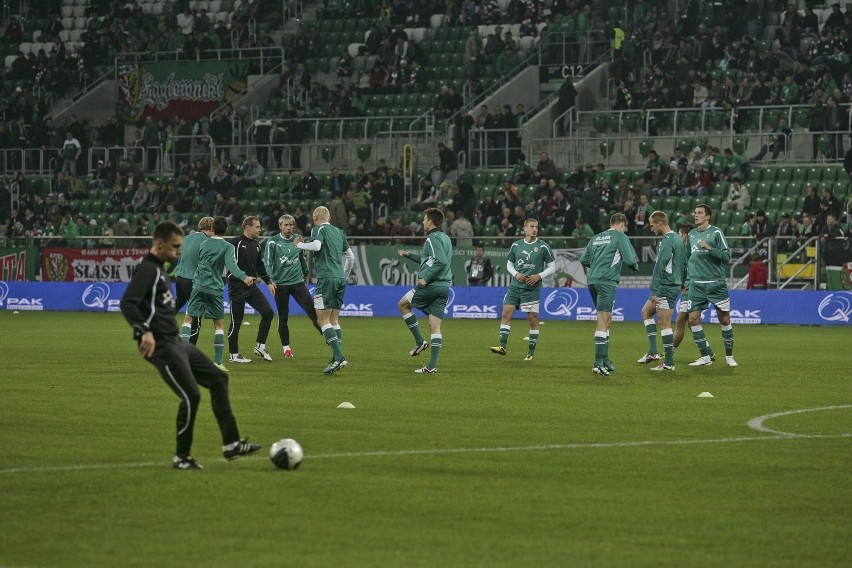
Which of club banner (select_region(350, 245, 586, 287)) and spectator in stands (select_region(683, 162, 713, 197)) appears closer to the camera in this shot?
club banner (select_region(350, 245, 586, 287))

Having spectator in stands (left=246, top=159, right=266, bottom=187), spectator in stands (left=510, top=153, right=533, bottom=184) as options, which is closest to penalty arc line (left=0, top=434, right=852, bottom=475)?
spectator in stands (left=510, top=153, right=533, bottom=184)

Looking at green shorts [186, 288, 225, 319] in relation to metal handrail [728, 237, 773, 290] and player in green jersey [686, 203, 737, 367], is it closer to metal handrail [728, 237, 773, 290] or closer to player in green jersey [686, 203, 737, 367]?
player in green jersey [686, 203, 737, 367]

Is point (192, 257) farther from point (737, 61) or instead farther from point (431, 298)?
point (737, 61)

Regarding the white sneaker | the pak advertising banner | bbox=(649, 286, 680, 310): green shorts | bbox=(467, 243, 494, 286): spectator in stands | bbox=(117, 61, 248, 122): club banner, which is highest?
bbox=(117, 61, 248, 122): club banner

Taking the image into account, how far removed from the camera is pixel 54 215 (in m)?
45.3

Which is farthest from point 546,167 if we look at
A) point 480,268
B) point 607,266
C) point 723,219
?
point 607,266

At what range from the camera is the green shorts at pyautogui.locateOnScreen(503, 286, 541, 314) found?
23.5 m

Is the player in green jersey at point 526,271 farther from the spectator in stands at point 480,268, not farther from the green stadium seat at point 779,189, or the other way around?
the green stadium seat at point 779,189

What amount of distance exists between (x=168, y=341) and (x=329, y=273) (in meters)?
9.25

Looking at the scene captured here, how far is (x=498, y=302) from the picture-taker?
36.2 meters

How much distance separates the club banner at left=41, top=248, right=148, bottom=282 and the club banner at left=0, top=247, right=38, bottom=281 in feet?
0.96

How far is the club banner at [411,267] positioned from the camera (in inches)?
1412

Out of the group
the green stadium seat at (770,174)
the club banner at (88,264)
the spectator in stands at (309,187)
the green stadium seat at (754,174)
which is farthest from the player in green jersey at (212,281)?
the spectator in stands at (309,187)

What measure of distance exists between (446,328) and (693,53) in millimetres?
14526
